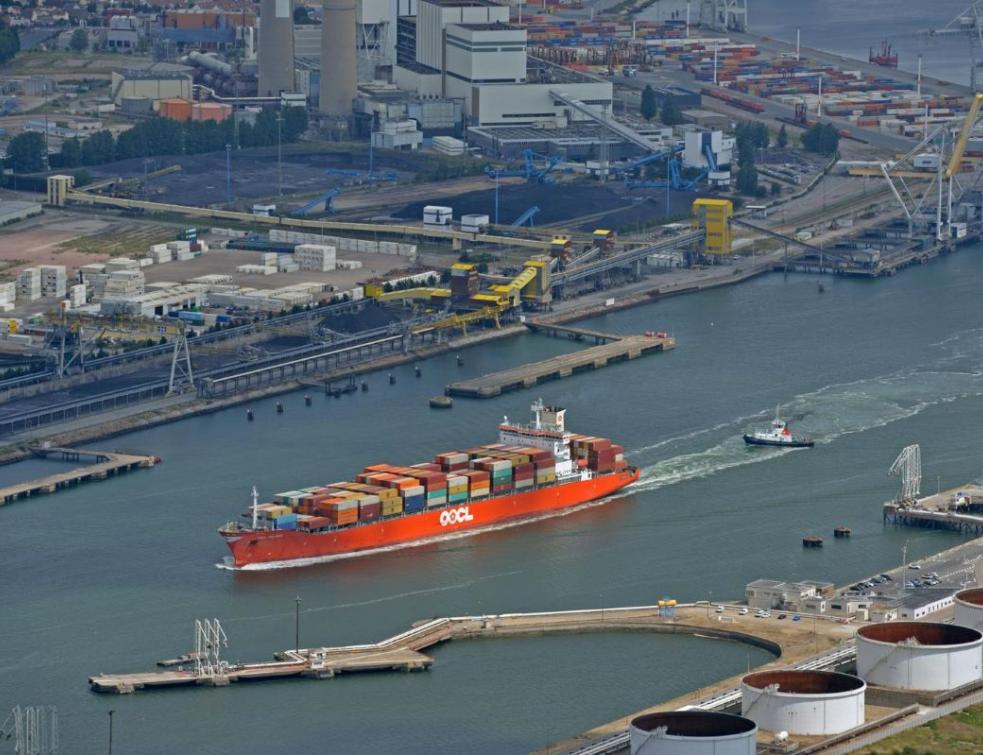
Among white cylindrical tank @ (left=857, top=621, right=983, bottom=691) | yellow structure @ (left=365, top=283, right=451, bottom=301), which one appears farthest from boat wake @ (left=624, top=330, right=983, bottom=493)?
white cylindrical tank @ (left=857, top=621, right=983, bottom=691)

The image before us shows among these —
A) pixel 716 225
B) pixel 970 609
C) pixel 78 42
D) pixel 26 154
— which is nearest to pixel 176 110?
pixel 26 154

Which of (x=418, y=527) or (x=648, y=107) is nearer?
(x=418, y=527)

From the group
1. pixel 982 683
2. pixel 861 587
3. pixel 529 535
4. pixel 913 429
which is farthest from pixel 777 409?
pixel 982 683

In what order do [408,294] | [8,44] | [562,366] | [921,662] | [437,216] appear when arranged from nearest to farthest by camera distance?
[921,662]
[562,366]
[408,294]
[437,216]
[8,44]

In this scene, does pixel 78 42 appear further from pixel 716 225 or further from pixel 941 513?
pixel 941 513

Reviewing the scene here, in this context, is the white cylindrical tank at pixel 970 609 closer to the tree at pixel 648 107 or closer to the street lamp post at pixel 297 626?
the street lamp post at pixel 297 626
